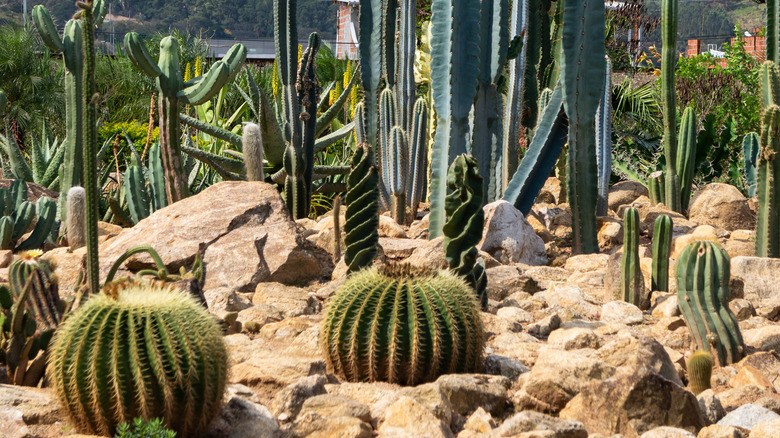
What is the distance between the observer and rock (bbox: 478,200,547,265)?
5875mm

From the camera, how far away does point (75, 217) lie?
19.2 feet

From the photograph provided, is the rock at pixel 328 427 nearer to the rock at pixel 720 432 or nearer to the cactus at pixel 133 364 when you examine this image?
the cactus at pixel 133 364

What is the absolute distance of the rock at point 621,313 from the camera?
4.56 metres

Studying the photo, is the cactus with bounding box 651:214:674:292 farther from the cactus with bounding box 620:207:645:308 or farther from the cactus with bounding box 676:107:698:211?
the cactus with bounding box 676:107:698:211

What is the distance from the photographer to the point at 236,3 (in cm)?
10119

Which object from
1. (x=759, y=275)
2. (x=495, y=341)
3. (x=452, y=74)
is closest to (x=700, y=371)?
(x=495, y=341)

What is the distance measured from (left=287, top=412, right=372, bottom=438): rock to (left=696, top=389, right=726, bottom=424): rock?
1356mm

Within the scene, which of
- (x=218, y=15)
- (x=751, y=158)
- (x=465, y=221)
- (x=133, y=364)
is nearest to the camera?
(x=133, y=364)

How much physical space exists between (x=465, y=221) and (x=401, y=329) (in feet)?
3.69

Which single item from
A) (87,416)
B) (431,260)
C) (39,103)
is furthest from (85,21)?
(39,103)

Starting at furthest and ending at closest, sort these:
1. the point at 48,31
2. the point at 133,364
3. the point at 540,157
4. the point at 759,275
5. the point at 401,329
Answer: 1. the point at 48,31
2. the point at 540,157
3. the point at 759,275
4. the point at 401,329
5. the point at 133,364

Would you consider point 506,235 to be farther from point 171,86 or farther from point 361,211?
point 171,86

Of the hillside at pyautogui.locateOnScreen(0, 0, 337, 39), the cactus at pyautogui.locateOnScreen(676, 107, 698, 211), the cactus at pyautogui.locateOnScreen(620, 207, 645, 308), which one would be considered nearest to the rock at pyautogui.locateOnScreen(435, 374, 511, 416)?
the cactus at pyautogui.locateOnScreen(620, 207, 645, 308)

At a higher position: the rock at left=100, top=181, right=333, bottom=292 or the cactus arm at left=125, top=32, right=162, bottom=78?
the cactus arm at left=125, top=32, right=162, bottom=78
